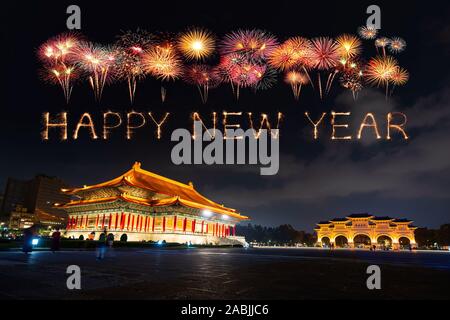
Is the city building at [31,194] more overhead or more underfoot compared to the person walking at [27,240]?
more overhead

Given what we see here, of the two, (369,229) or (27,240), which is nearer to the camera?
(27,240)

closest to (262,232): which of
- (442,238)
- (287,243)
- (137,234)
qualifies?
(287,243)

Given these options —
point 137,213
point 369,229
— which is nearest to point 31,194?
point 137,213

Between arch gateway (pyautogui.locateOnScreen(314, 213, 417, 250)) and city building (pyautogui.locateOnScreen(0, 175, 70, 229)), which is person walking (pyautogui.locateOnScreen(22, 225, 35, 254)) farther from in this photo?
city building (pyautogui.locateOnScreen(0, 175, 70, 229))

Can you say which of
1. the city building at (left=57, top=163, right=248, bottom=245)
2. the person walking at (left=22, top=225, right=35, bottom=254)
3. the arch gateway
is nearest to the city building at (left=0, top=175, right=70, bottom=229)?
the city building at (left=57, top=163, right=248, bottom=245)

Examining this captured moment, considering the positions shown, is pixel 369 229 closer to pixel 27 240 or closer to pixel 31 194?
pixel 27 240

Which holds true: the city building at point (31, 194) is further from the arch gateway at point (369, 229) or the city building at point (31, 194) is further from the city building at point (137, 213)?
the arch gateway at point (369, 229)

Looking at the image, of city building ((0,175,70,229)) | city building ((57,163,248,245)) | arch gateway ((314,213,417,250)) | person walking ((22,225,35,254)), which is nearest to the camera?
person walking ((22,225,35,254))

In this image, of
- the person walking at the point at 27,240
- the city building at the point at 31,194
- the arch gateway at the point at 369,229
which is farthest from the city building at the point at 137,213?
the city building at the point at 31,194
